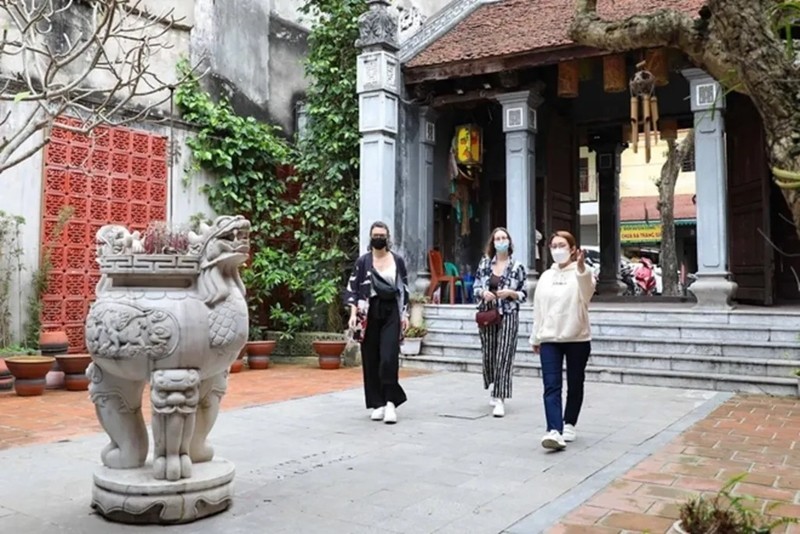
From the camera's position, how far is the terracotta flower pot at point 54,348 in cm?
759

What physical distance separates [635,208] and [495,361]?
2133 cm

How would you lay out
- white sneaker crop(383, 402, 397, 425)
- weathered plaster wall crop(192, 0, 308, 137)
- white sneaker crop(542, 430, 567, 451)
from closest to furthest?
white sneaker crop(542, 430, 567, 451)
white sneaker crop(383, 402, 397, 425)
weathered plaster wall crop(192, 0, 308, 137)

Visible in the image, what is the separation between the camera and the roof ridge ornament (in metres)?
9.98

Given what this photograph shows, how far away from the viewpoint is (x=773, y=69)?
72.1 inches

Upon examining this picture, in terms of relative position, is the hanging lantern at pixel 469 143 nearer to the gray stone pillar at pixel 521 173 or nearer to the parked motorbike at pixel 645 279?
the gray stone pillar at pixel 521 173

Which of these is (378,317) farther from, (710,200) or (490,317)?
(710,200)

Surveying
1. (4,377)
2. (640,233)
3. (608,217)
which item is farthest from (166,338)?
(640,233)

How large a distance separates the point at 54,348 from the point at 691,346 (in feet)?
22.7

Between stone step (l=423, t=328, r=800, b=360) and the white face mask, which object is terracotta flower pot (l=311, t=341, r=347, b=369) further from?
the white face mask

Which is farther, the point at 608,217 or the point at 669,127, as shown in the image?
the point at 608,217

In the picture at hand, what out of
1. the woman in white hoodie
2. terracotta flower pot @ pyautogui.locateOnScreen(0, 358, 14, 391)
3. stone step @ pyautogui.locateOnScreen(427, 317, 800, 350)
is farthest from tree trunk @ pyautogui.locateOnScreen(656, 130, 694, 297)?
terracotta flower pot @ pyautogui.locateOnScreen(0, 358, 14, 391)

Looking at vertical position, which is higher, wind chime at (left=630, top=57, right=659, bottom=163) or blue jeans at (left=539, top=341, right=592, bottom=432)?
wind chime at (left=630, top=57, right=659, bottom=163)

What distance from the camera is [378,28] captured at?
9.98 meters

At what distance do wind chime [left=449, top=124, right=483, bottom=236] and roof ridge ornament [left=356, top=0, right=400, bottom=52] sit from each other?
1.84 metres
